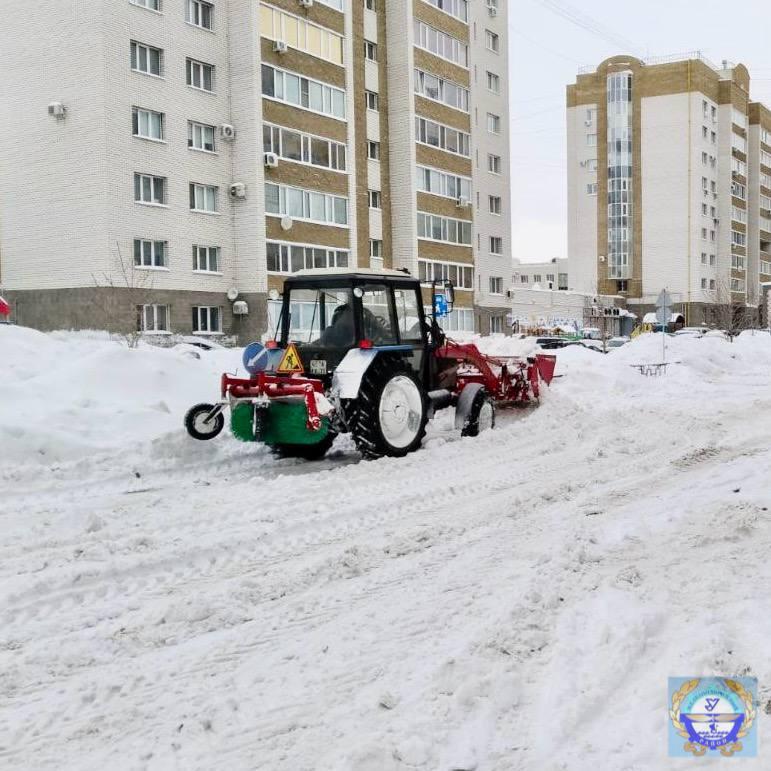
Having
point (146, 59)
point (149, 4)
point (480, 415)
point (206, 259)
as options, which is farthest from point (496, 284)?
point (480, 415)

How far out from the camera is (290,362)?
10180 millimetres

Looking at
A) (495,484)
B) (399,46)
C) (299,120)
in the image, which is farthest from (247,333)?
(495,484)

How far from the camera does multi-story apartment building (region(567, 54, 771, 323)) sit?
7738 centimetres

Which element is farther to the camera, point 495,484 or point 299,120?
point 299,120

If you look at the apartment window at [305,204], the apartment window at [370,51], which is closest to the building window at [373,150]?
the apartment window at [370,51]

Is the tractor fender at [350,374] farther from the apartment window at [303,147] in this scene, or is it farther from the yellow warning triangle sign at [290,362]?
the apartment window at [303,147]

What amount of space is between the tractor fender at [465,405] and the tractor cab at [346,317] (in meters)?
0.72

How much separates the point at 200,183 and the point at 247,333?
231 inches

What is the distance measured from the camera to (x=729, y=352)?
28.5m

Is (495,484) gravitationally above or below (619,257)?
below

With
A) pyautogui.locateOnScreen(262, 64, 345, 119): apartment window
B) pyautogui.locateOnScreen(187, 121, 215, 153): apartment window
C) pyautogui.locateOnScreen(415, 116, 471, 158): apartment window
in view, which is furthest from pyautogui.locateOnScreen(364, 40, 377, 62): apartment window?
pyautogui.locateOnScreen(187, 121, 215, 153): apartment window

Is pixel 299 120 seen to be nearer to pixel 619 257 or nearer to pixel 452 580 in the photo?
pixel 452 580

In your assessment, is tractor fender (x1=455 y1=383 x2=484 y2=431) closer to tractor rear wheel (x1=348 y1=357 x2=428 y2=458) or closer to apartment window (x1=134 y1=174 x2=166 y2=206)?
tractor rear wheel (x1=348 y1=357 x2=428 y2=458)

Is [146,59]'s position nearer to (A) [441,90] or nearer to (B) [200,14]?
(B) [200,14]
